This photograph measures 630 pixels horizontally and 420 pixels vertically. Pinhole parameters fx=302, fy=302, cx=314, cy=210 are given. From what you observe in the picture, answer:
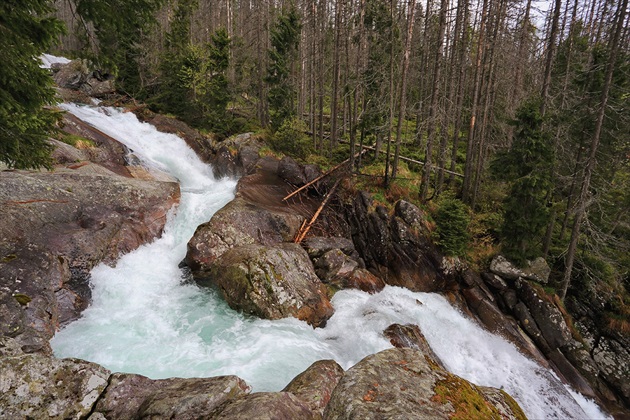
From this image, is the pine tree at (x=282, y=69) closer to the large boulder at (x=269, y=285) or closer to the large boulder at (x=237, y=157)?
the large boulder at (x=237, y=157)

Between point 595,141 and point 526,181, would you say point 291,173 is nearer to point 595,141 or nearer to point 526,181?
point 526,181

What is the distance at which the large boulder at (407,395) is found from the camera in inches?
108

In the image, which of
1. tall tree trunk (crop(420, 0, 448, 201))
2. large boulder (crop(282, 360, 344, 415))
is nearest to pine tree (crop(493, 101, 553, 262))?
tall tree trunk (crop(420, 0, 448, 201))

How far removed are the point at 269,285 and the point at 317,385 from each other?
3.93 m

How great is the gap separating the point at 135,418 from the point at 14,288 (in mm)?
5360

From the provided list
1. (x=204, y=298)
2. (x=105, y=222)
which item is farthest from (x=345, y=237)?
(x=105, y=222)

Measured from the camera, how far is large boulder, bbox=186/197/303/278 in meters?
10.5

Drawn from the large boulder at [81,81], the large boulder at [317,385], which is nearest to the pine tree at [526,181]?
the large boulder at [317,385]

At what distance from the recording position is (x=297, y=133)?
67.3 ft

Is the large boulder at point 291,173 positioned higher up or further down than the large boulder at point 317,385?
higher up

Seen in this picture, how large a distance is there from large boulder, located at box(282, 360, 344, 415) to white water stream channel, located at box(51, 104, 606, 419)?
→ 106cm

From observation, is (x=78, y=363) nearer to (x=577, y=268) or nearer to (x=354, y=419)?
(x=354, y=419)

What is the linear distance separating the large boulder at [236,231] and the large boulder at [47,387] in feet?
20.3

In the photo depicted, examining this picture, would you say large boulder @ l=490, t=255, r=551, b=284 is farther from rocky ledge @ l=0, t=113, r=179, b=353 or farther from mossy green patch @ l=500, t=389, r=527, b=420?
rocky ledge @ l=0, t=113, r=179, b=353
